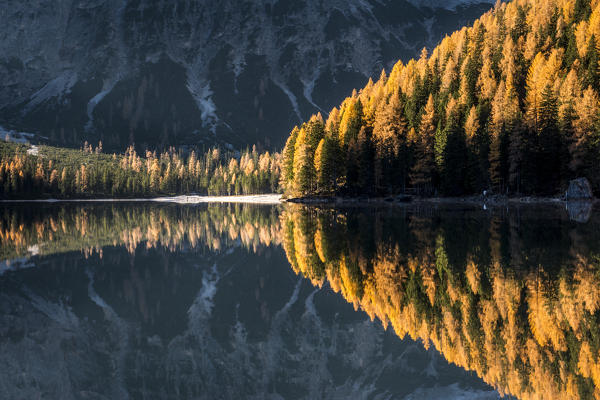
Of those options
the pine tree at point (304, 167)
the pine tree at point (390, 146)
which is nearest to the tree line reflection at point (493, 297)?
the pine tree at point (390, 146)

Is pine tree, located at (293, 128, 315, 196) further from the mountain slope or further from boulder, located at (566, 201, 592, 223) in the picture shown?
boulder, located at (566, 201, 592, 223)

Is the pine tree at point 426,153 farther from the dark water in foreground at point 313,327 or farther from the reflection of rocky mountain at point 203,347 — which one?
the reflection of rocky mountain at point 203,347

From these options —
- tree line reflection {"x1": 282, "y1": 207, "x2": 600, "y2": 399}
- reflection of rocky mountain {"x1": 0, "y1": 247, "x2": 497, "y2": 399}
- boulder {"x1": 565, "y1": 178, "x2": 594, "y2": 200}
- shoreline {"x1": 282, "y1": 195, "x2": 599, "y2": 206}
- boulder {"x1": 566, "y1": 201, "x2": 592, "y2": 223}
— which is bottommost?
Answer: reflection of rocky mountain {"x1": 0, "y1": 247, "x2": 497, "y2": 399}

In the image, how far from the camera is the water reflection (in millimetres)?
9523

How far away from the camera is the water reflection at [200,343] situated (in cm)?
952

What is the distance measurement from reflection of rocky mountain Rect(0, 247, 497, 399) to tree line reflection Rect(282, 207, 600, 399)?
640mm

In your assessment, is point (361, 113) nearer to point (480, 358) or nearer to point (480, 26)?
point (480, 26)

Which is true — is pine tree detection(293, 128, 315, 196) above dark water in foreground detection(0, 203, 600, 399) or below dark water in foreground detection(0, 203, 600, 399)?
above

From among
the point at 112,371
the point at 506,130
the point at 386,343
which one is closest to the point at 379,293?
the point at 386,343

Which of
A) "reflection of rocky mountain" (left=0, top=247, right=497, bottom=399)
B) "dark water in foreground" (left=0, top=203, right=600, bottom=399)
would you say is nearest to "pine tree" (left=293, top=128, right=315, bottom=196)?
"dark water in foreground" (left=0, top=203, right=600, bottom=399)

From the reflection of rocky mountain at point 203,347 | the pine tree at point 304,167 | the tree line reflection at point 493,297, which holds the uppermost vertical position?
the pine tree at point 304,167

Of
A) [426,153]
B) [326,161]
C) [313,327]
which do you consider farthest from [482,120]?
[313,327]

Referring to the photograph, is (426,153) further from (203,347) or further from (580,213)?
(203,347)

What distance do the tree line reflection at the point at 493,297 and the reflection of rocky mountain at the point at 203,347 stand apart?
25.2 inches
